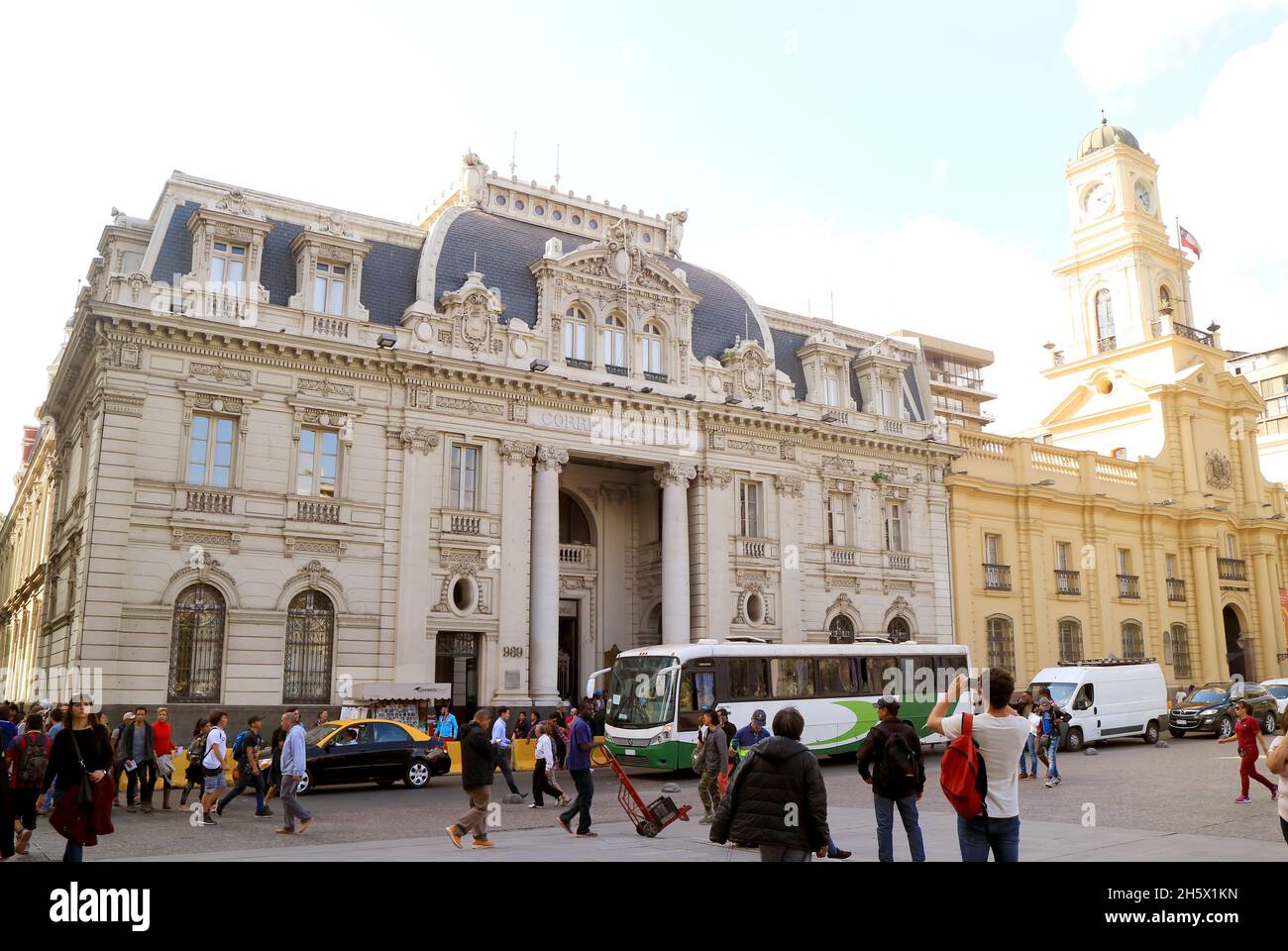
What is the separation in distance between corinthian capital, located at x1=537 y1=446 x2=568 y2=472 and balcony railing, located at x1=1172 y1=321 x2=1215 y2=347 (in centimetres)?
3386

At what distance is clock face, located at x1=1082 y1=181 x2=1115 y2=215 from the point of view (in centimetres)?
5328

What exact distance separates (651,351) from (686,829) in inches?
868

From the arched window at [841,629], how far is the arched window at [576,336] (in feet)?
43.2

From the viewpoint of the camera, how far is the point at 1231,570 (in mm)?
51500

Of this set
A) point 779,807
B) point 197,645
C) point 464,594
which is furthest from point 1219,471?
point 779,807

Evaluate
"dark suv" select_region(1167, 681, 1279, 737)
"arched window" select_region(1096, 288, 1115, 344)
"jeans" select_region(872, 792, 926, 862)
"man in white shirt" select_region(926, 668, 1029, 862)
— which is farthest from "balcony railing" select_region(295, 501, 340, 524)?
"arched window" select_region(1096, 288, 1115, 344)

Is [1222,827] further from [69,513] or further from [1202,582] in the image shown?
[1202,582]

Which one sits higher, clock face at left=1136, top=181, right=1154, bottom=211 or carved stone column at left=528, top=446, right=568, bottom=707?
clock face at left=1136, top=181, right=1154, bottom=211

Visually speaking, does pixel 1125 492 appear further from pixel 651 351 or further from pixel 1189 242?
pixel 651 351

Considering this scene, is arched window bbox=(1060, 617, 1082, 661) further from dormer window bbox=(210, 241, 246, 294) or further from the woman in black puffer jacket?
the woman in black puffer jacket

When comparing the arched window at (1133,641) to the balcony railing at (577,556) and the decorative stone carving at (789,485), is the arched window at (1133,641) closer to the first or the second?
the decorative stone carving at (789,485)

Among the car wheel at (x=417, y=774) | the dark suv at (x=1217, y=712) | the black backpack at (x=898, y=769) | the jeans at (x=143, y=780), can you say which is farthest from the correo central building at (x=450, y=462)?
the black backpack at (x=898, y=769)

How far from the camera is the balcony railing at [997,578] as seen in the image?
4231 cm
